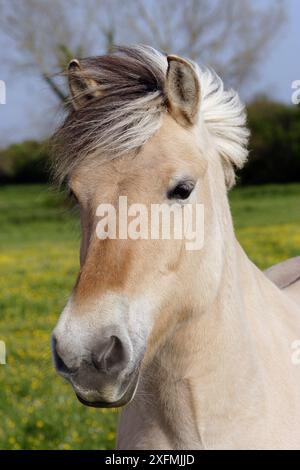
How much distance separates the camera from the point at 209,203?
97.9 inches

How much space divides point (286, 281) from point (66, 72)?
1.90 m

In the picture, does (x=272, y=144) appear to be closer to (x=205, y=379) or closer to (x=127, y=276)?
(x=205, y=379)

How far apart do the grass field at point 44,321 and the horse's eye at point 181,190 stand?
0.58m

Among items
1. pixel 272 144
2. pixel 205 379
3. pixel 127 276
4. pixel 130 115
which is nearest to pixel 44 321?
pixel 205 379

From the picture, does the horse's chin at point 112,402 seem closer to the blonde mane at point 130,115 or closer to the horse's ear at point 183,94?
the blonde mane at point 130,115

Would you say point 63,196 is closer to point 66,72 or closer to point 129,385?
point 66,72

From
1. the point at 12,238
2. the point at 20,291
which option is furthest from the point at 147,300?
the point at 12,238

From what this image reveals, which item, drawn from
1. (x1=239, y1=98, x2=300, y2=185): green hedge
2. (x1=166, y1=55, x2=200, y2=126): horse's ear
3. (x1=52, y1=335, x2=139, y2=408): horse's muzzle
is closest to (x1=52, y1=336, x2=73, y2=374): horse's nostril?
(x1=52, y1=335, x2=139, y2=408): horse's muzzle

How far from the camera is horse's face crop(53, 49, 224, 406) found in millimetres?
2045

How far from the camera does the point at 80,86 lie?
2682 mm

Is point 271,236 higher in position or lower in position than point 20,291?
higher

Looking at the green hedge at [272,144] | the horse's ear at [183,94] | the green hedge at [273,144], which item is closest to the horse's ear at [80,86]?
the horse's ear at [183,94]

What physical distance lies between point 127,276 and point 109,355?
26 cm

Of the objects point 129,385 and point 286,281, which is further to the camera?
point 286,281
